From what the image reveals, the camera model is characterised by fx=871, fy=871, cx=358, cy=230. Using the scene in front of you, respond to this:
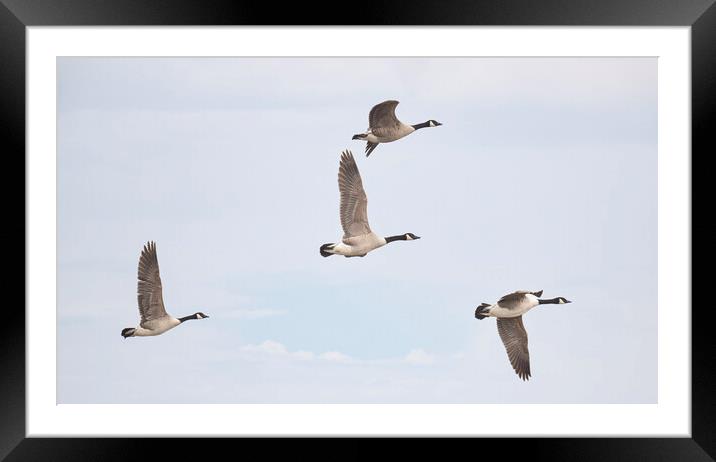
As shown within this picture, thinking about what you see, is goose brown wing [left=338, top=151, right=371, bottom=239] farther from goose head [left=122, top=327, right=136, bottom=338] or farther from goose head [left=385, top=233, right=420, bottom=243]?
goose head [left=122, top=327, right=136, bottom=338]

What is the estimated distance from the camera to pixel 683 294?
4.36 meters

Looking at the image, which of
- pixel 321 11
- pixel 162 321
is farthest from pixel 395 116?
pixel 162 321

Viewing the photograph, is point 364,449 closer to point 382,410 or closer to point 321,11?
point 382,410

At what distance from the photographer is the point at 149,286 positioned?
536 centimetres

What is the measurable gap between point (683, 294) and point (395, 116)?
2176mm

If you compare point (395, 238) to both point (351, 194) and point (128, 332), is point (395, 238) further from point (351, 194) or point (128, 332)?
point (128, 332)

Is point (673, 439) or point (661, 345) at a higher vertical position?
point (661, 345)

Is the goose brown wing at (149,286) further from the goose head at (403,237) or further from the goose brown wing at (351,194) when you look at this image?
the goose head at (403,237)

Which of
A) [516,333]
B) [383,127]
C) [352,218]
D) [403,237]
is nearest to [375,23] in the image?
[383,127]

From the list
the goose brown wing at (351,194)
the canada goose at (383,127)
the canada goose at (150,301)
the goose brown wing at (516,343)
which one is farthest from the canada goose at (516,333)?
the canada goose at (150,301)

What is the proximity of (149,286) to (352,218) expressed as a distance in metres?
1.35

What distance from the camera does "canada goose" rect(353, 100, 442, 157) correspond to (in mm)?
5520

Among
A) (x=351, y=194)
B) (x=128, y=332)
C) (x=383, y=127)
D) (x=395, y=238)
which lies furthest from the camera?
(x=395, y=238)

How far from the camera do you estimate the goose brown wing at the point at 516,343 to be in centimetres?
573
